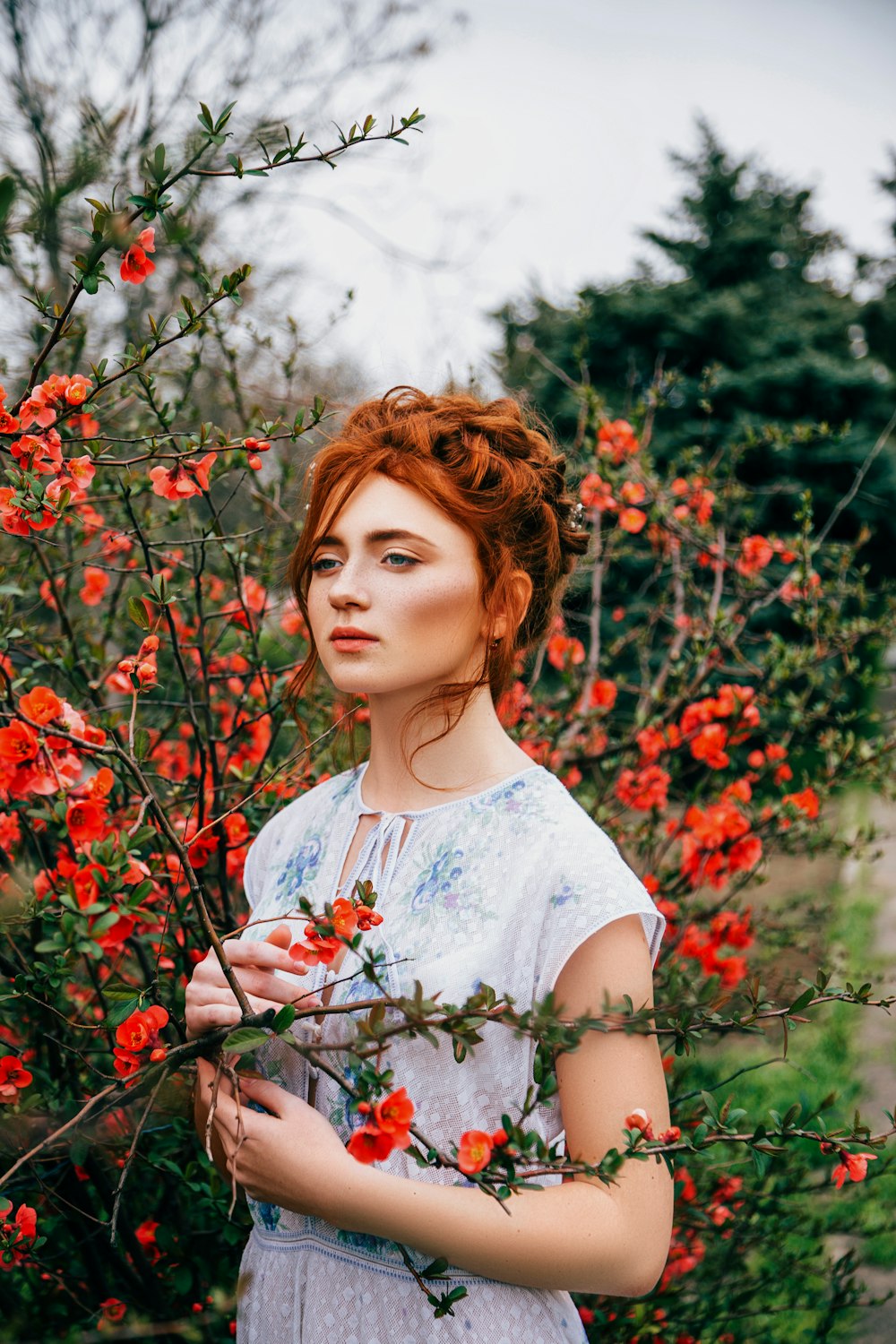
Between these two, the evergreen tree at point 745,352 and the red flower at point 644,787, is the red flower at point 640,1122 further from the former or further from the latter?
the evergreen tree at point 745,352

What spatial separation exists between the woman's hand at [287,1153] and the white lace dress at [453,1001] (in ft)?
0.32

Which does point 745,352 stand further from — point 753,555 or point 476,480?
point 476,480

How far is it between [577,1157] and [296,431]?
2.98 feet

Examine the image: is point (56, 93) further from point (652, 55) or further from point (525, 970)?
point (525, 970)

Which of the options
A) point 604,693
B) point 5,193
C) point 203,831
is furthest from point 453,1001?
point 604,693

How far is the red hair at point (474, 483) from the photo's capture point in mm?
1286

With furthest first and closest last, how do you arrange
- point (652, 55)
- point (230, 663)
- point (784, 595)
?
point (652, 55), point (784, 595), point (230, 663)

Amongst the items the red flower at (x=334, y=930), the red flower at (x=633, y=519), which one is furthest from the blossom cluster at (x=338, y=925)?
the red flower at (x=633, y=519)

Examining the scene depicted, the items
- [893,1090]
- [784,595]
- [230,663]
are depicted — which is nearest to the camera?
[230,663]

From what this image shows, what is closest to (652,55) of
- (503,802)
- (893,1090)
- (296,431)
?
(296,431)

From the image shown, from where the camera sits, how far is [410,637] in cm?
122

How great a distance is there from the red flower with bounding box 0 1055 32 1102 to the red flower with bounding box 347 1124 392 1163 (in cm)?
63

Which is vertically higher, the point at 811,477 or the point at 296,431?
the point at 811,477

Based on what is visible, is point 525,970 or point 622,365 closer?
point 525,970
